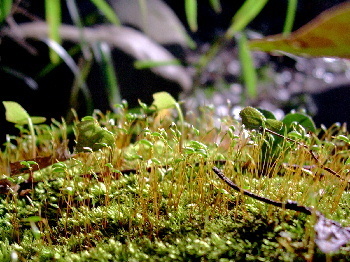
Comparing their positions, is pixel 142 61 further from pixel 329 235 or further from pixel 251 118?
pixel 329 235

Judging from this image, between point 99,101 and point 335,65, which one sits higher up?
point 335,65

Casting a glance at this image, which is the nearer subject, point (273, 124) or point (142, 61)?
point (273, 124)

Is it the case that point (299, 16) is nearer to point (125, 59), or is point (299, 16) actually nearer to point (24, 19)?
point (125, 59)

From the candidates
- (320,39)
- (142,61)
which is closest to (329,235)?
(320,39)

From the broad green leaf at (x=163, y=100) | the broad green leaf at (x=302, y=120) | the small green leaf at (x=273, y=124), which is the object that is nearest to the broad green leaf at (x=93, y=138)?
the broad green leaf at (x=163, y=100)

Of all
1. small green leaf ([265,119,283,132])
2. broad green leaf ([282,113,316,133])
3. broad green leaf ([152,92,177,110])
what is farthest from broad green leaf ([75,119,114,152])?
broad green leaf ([282,113,316,133])

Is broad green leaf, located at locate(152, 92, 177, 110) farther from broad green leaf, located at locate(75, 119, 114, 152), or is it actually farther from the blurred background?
broad green leaf, located at locate(75, 119, 114, 152)

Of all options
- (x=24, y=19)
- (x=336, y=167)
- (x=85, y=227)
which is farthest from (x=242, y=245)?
(x=24, y=19)
